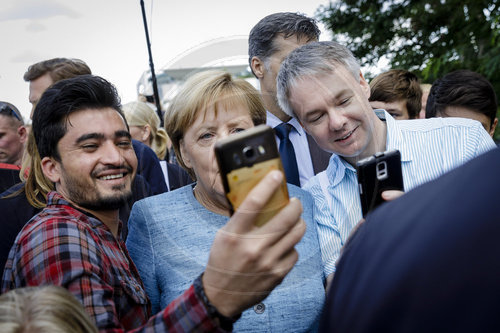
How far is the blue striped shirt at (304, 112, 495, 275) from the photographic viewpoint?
1037 millimetres

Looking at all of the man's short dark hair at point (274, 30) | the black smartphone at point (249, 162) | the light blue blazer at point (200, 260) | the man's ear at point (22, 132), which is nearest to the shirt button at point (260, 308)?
the light blue blazer at point (200, 260)

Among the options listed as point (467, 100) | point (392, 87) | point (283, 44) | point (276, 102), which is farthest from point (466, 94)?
point (276, 102)

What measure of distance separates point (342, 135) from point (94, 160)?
0.74 m

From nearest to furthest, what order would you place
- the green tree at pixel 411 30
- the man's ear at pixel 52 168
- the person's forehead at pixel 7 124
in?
the man's ear at pixel 52 168, the green tree at pixel 411 30, the person's forehead at pixel 7 124

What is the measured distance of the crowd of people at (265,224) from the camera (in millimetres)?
407

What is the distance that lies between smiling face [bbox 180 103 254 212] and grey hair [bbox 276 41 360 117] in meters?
0.15

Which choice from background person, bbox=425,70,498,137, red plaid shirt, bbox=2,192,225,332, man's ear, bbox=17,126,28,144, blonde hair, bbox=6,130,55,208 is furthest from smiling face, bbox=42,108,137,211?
background person, bbox=425,70,498,137

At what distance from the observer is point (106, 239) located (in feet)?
4.42

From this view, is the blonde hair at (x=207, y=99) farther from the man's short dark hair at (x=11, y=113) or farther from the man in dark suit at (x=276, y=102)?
the man's short dark hair at (x=11, y=113)

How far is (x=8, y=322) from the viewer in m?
0.93

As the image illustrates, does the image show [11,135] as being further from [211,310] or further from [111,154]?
[211,310]

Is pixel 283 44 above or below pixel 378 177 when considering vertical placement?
above

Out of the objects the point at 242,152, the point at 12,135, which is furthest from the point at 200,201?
the point at 12,135

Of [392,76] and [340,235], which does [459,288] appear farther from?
[392,76]
